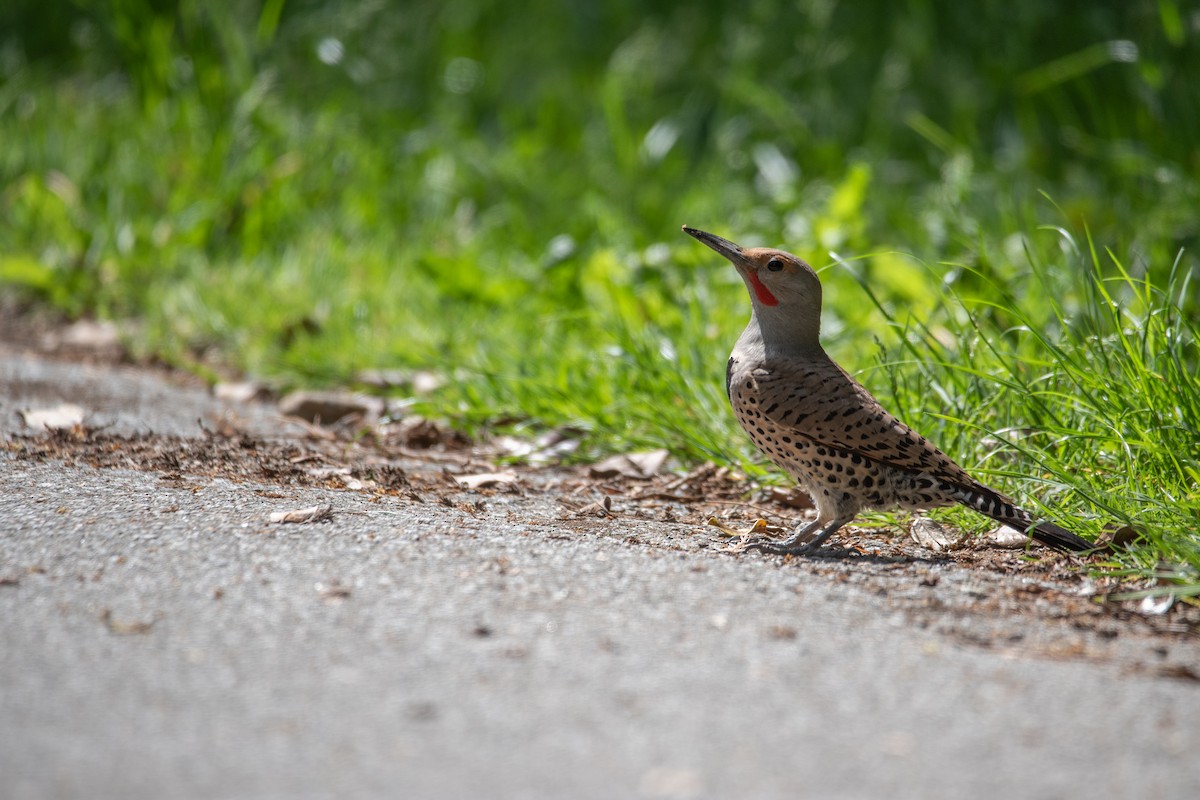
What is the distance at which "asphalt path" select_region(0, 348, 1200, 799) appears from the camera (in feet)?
6.84

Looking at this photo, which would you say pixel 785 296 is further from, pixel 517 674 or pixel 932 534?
pixel 517 674

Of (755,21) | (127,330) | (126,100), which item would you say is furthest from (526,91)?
(127,330)

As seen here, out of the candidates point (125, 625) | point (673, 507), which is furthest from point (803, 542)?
point (125, 625)

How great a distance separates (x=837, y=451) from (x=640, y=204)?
172 inches

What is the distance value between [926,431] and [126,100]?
6598mm

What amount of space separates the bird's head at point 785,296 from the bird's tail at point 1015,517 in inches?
30.0

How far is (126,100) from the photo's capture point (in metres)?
8.62

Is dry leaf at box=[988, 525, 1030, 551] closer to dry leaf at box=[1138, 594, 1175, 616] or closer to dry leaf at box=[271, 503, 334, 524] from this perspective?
dry leaf at box=[1138, 594, 1175, 616]

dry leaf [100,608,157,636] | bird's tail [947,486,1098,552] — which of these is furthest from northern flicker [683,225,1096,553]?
dry leaf [100,608,157,636]

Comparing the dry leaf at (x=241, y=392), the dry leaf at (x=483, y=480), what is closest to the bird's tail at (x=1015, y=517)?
the dry leaf at (x=483, y=480)

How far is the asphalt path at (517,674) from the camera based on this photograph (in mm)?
2084

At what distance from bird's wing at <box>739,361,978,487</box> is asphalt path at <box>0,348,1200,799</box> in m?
0.49

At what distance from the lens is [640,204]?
7.77 meters

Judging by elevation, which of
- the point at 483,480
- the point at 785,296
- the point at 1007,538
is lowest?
the point at 1007,538
